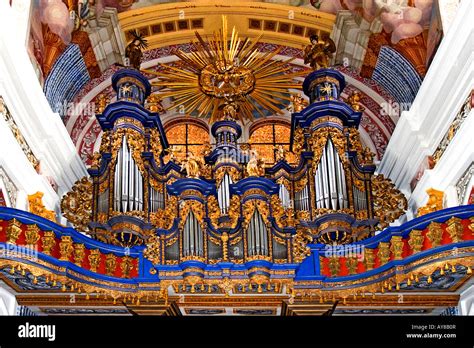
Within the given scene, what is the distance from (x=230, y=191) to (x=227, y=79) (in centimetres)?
370

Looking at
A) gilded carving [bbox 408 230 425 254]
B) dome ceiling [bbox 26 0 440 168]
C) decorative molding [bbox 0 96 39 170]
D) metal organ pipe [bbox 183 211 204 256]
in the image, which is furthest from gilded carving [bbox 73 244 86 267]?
gilded carving [bbox 408 230 425 254]

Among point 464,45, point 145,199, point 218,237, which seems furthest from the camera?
point 145,199

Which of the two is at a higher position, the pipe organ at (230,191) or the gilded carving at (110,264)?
the pipe organ at (230,191)

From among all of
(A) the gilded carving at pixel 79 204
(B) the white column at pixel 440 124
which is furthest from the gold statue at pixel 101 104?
(B) the white column at pixel 440 124

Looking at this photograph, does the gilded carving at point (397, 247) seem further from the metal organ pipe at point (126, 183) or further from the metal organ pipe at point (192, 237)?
the metal organ pipe at point (126, 183)

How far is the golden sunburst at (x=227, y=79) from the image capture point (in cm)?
1739

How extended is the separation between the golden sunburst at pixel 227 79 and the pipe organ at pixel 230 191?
1043mm

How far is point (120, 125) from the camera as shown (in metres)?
15.9

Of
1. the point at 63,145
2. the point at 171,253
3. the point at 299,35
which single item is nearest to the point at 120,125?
the point at 63,145

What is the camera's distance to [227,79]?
56.8 ft

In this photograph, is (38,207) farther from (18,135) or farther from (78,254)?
(78,254)

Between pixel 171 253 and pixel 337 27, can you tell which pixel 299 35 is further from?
pixel 171 253

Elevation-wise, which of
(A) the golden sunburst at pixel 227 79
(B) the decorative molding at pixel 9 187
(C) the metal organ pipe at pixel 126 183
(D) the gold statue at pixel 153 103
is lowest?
(B) the decorative molding at pixel 9 187

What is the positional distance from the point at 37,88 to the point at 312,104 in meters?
5.24
